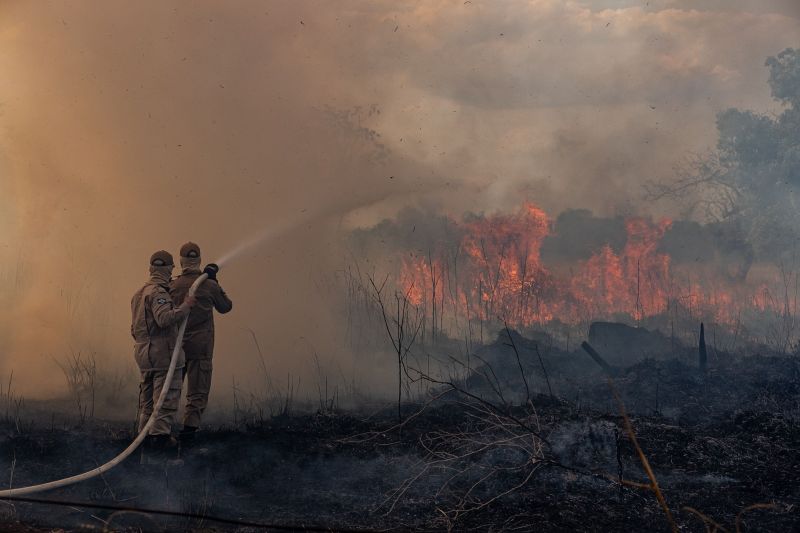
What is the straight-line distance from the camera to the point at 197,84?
1551 cm

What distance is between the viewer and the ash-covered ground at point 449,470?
6.34 meters

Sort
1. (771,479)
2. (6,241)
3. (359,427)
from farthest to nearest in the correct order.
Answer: (6,241)
(359,427)
(771,479)

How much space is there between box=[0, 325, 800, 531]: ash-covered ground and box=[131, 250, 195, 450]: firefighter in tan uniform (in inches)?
18.2

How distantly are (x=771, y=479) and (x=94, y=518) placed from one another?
6.52 m

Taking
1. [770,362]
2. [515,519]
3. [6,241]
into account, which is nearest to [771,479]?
[515,519]

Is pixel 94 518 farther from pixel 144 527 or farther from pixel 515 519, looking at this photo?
pixel 515 519

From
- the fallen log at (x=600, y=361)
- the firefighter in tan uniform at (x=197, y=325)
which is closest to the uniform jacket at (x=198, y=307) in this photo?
the firefighter in tan uniform at (x=197, y=325)

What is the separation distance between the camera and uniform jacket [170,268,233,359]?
332 inches

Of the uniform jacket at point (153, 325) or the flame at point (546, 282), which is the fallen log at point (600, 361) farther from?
the uniform jacket at point (153, 325)

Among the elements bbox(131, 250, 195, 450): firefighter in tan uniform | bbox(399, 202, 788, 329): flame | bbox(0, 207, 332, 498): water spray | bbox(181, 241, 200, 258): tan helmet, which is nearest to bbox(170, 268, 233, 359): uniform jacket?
bbox(181, 241, 200, 258): tan helmet

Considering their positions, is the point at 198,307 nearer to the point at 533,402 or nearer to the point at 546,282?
the point at 533,402

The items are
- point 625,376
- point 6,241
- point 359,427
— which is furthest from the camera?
point 6,241

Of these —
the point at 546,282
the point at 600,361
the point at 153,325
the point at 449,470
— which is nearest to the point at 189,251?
the point at 153,325

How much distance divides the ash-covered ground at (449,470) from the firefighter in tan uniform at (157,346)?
1.52 ft
